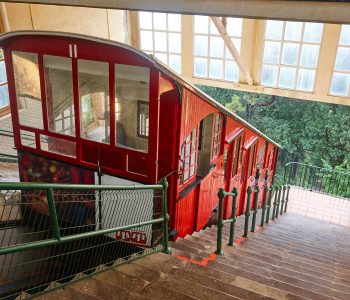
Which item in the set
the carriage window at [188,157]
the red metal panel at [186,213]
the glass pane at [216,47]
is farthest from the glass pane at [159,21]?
the red metal panel at [186,213]

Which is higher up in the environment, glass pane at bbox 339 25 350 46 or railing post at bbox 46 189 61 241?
glass pane at bbox 339 25 350 46

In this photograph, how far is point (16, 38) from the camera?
5.38 metres

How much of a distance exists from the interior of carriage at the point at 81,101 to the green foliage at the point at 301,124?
42.8 ft

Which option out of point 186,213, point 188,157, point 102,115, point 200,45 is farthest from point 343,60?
point 102,115

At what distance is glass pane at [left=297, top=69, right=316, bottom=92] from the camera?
33.6ft

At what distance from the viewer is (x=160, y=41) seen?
11.8 m

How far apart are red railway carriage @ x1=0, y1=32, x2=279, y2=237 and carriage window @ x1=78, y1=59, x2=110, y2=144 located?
14mm

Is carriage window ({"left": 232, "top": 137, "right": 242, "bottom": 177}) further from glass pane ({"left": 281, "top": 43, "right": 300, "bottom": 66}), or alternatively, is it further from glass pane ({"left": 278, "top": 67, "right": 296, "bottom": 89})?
glass pane ({"left": 281, "top": 43, "right": 300, "bottom": 66})

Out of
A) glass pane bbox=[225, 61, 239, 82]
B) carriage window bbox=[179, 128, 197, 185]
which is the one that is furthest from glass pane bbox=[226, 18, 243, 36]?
carriage window bbox=[179, 128, 197, 185]

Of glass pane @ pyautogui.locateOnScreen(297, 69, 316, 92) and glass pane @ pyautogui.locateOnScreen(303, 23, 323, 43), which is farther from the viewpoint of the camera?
glass pane @ pyautogui.locateOnScreen(297, 69, 316, 92)

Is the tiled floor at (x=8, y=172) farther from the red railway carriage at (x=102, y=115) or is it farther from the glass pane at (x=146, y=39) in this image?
the glass pane at (x=146, y=39)

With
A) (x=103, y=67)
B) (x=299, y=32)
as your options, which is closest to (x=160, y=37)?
(x=299, y=32)

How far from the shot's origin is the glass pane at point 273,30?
10.2 metres

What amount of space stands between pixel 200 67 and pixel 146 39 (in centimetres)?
207
